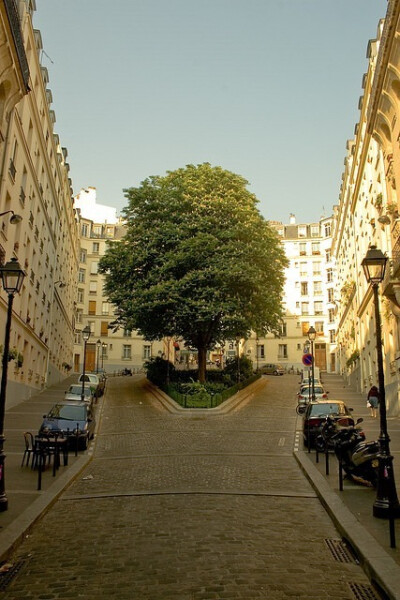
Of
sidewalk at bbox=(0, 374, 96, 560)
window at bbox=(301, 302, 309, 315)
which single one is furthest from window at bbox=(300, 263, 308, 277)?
sidewalk at bbox=(0, 374, 96, 560)

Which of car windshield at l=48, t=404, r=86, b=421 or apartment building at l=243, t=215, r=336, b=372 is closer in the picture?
car windshield at l=48, t=404, r=86, b=421

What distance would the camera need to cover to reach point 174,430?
19750mm

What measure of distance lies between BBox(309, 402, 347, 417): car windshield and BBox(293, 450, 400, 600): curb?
633 centimetres

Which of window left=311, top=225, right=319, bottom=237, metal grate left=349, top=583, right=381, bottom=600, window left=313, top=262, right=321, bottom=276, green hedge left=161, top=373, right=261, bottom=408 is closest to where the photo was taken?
metal grate left=349, top=583, right=381, bottom=600

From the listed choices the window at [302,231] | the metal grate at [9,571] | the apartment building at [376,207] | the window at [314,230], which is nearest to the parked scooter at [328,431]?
the apartment building at [376,207]

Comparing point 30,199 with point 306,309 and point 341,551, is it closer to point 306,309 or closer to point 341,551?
point 341,551

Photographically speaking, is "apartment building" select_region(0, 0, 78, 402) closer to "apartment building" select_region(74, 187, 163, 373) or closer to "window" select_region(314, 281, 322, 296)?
"apartment building" select_region(74, 187, 163, 373)

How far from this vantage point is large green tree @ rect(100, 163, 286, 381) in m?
28.6

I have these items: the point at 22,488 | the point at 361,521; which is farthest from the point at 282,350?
the point at 361,521

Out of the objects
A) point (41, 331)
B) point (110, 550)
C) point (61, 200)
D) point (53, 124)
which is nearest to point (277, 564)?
point (110, 550)

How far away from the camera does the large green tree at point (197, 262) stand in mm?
28578

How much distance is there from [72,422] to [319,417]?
7703 mm

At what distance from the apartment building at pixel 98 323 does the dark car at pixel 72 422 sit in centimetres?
4633

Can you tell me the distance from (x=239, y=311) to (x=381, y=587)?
2449cm
